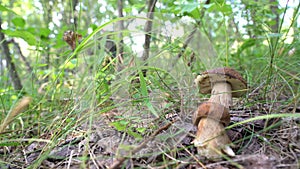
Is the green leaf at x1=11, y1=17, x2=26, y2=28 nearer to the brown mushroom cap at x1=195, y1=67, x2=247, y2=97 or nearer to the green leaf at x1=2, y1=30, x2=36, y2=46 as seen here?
the green leaf at x1=2, y1=30, x2=36, y2=46

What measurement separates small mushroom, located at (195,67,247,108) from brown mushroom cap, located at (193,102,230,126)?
34 cm

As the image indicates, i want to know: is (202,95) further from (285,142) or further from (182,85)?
(285,142)

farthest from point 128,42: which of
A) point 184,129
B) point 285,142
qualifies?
point 285,142

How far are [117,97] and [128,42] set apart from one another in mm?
456

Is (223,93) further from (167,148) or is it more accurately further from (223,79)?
(167,148)

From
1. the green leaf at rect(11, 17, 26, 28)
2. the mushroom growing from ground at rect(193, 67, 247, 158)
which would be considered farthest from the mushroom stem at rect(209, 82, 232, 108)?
the green leaf at rect(11, 17, 26, 28)

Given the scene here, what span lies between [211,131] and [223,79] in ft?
1.78

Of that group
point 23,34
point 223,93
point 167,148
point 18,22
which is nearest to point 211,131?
point 167,148

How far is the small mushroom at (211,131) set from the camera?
0.98 m

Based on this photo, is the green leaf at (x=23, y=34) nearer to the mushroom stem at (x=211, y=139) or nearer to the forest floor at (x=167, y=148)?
the forest floor at (x=167, y=148)

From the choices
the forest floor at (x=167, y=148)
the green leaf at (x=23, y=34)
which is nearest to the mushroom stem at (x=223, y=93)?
the forest floor at (x=167, y=148)

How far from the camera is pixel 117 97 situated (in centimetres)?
151

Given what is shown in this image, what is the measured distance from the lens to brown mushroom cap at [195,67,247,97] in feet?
4.73

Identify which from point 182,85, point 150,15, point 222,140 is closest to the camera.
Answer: point 222,140
